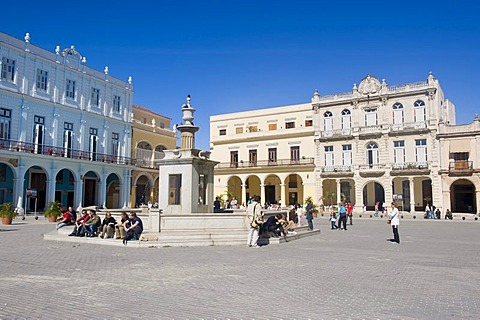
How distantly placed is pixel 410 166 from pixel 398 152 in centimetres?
194

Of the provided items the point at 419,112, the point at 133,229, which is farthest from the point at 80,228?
the point at 419,112

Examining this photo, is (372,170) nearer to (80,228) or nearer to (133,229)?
(133,229)

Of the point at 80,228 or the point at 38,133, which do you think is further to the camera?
the point at 38,133

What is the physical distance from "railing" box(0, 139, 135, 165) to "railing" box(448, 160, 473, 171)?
31.5m

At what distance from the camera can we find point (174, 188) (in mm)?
16156

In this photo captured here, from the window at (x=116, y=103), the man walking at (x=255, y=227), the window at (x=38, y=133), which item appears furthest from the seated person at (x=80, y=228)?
the window at (x=116, y=103)

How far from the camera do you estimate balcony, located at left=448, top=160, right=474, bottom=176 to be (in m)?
35.7

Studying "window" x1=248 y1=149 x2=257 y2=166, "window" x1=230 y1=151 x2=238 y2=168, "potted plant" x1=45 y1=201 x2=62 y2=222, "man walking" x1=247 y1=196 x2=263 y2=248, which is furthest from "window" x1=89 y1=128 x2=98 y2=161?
"man walking" x1=247 y1=196 x2=263 y2=248

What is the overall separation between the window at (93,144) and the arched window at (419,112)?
31488mm

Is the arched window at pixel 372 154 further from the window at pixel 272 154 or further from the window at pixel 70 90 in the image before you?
the window at pixel 70 90

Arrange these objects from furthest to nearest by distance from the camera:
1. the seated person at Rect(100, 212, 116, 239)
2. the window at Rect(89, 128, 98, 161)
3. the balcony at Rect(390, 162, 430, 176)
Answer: the balcony at Rect(390, 162, 430, 176) → the window at Rect(89, 128, 98, 161) → the seated person at Rect(100, 212, 116, 239)

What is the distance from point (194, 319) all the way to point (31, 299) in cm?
270

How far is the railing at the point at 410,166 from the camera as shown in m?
37.7

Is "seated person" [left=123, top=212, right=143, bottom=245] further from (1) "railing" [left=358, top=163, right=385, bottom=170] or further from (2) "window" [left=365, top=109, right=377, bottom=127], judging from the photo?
(2) "window" [left=365, top=109, right=377, bottom=127]
